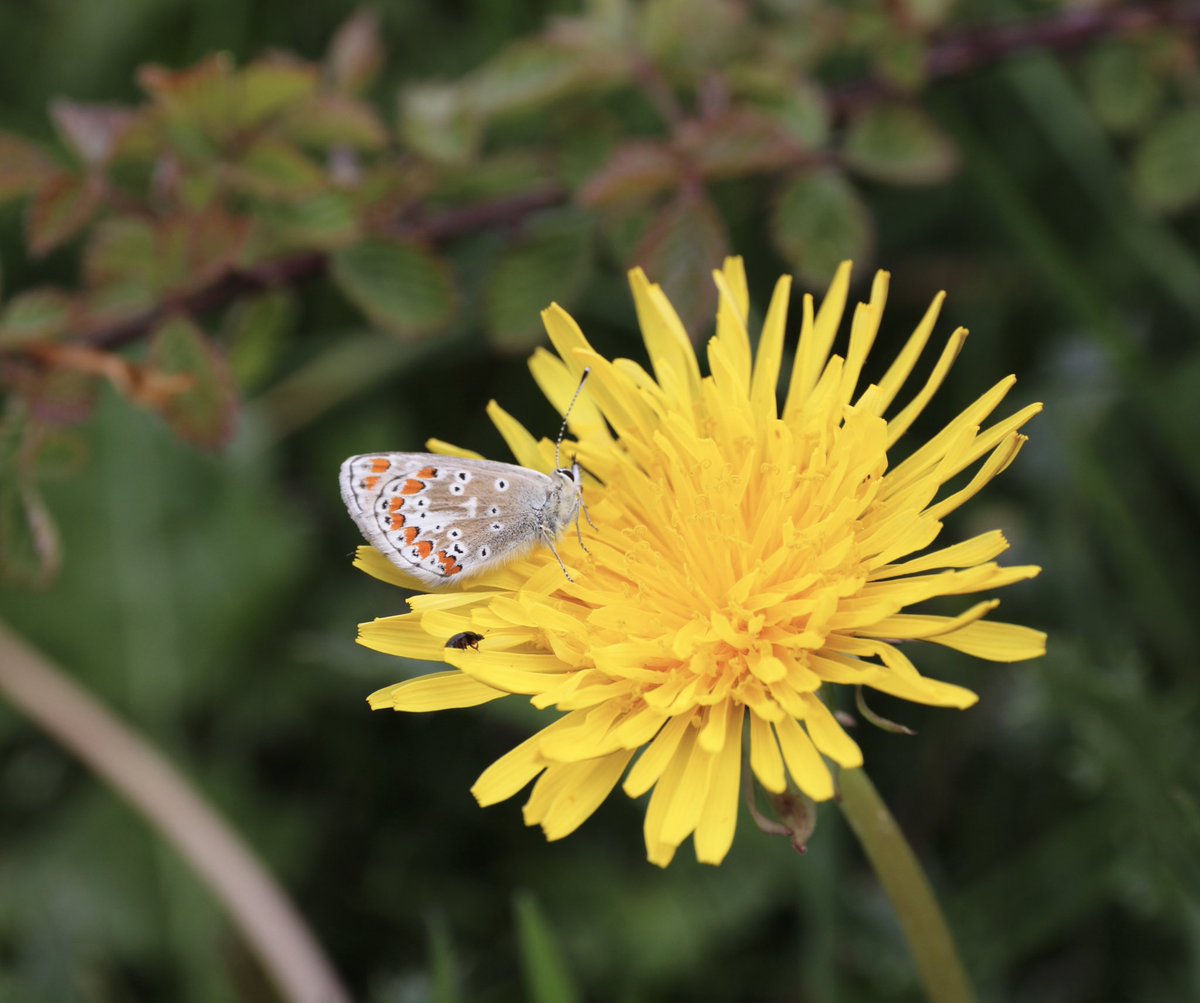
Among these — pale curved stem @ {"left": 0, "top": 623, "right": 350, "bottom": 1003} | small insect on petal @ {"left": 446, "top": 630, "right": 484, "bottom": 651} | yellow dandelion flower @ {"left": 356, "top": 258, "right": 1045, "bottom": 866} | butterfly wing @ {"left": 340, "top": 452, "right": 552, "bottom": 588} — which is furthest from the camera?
pale curved stem @ {"left": 0, "top": 623, "right": 350, "bottom": 1003}

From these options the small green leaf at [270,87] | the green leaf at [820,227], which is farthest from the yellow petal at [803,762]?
the small green leaf at [270,87]

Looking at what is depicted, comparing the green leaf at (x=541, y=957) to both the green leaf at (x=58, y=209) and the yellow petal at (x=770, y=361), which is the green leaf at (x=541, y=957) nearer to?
the yellow petal at (x=770, y=361)

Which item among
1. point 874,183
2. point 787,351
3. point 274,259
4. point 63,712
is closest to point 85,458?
point 274,259

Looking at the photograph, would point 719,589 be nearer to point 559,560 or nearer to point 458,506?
point 559,560

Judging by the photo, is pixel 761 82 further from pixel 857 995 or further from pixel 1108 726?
pixel 857 995

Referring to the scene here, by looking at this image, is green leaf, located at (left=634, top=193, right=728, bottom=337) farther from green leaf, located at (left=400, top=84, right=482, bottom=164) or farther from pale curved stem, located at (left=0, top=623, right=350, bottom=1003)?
pale curved stem, located at (left=0, top=623, right=350, bottom=1003)

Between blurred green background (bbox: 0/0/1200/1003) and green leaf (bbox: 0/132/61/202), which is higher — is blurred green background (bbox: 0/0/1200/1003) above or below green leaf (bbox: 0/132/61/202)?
below

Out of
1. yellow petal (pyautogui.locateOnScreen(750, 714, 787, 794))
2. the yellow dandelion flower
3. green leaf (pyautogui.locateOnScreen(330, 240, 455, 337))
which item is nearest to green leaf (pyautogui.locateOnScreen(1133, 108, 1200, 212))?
the yellow dandelion flower
